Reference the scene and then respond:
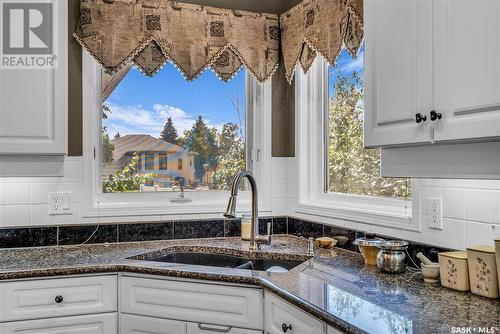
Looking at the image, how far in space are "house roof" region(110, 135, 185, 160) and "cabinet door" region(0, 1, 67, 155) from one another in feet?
1.99

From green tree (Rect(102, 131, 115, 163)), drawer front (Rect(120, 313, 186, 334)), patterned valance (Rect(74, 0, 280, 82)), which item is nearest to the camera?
drawer front (Rect(120, 313, 186, 334))

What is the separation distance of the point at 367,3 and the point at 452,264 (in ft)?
3.18

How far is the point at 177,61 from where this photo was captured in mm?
2756

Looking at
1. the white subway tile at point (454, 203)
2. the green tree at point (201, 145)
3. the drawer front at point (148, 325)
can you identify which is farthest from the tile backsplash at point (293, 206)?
the drawer front at point (148, 325)

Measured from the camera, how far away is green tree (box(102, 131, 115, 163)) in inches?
110

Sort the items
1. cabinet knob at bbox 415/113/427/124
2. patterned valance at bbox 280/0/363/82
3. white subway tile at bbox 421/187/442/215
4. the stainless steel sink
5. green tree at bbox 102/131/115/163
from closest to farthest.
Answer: cabinet knob at bbox 415/113/427/124
white subway tile at bbox 421/187/442/215
patterned valance at bbox 280/0/363/82
the stainless steel sink
green tree at bbox 102/131/115/163

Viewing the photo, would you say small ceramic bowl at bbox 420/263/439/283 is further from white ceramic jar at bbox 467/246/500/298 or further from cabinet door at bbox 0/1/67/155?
cabinet door at bbox 0/1/67/155

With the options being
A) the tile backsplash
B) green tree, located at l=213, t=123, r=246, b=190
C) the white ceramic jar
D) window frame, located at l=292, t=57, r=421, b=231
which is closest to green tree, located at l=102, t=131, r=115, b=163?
the tile backsplash

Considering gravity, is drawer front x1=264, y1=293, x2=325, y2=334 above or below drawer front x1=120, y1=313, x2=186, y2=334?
above

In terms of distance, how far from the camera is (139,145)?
2877mm

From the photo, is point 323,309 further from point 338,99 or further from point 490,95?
point 338,99

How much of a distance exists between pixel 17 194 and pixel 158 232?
77 cm

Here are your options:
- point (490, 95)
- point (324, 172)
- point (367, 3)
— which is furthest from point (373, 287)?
point (324, 172)

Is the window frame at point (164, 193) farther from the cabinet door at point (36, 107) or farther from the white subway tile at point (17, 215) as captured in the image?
the cabinet door at point (36, 107)
